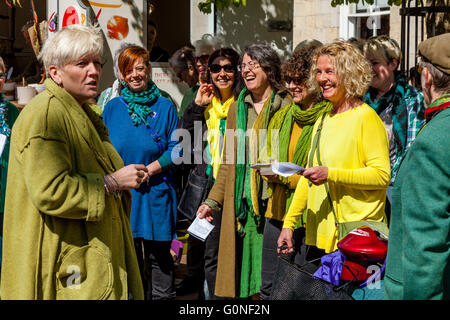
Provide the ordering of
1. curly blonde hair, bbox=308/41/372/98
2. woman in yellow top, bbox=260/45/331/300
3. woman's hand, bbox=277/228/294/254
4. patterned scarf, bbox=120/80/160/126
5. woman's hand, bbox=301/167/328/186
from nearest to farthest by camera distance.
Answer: woman's hand, bbox=301/167/328/186 < curly blonde hair, bbox=308/41/372/98 < woman's hand, bbox=277/228/294/254 < woman in yellow top, bbox=260/45/331/300 < patterned scarf, bbox=120/80/160/126

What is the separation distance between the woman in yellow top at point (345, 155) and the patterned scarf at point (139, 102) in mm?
1661

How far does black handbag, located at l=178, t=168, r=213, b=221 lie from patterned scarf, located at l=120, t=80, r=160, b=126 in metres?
0.67

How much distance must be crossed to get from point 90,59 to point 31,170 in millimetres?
651

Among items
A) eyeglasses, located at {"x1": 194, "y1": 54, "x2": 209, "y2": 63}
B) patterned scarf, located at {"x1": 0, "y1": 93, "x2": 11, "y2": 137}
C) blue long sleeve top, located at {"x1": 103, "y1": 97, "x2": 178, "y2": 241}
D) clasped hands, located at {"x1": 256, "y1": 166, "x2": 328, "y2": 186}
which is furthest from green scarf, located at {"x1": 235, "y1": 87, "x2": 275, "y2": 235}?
eyeglasses, located at {"x1": 194, "y1": 54, "x2": 209, "y2": 63}

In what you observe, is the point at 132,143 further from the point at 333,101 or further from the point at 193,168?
the point at 333,101

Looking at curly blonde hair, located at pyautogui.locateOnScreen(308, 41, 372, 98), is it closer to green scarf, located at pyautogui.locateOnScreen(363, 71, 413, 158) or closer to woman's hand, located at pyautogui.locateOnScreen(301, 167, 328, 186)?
woman's hand, located at pyautogui.locateOnScreen(301, 167, 328, 186)

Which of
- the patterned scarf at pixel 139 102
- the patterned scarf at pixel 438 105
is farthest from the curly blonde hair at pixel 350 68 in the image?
the patterned scarf at pixel 139 102

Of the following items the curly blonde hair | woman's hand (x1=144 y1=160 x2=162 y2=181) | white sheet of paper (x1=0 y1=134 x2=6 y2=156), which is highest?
the curly blonde hair

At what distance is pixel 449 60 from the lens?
271 centimetres

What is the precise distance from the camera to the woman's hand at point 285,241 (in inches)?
184

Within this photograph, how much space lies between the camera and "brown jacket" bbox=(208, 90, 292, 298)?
530 cm

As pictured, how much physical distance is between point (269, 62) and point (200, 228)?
4.63 ft

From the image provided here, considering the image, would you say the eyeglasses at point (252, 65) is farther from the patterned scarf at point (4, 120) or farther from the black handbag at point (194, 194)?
the patterned scarf at point (4, 120)
